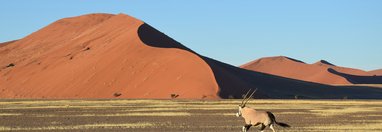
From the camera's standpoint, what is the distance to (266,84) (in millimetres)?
111875

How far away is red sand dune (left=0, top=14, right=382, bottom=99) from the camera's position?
274 ft

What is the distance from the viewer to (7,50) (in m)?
A: 129

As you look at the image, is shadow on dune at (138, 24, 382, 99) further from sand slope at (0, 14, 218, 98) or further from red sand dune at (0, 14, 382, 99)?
sand slope at (0, 14, 218, 98)

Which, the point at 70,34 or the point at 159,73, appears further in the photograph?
the point at 70,34

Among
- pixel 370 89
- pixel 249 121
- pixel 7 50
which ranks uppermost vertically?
pixel 249 121

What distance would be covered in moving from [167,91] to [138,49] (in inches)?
664

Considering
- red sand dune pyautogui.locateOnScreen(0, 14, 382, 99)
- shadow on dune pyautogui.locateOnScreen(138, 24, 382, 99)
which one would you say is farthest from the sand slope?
shadow on dune pyautogui.locateOnScreen(138, 24, 382, 99)

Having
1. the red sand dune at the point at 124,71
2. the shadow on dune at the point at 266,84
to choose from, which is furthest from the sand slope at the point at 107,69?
the shadow on dune at the point at 266,84

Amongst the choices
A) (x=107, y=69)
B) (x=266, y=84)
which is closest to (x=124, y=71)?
(x=107, y=69)

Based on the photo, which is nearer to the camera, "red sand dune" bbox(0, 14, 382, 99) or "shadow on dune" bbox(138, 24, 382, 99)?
"red sand dune" bbox(0, 14, 382, 99)

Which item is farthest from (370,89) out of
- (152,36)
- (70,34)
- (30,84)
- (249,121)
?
(249,121)

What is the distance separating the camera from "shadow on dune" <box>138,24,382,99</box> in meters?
90.6

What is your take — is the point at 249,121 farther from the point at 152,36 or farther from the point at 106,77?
the point at 152,36

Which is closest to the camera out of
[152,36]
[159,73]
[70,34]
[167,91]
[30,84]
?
[167,91]
